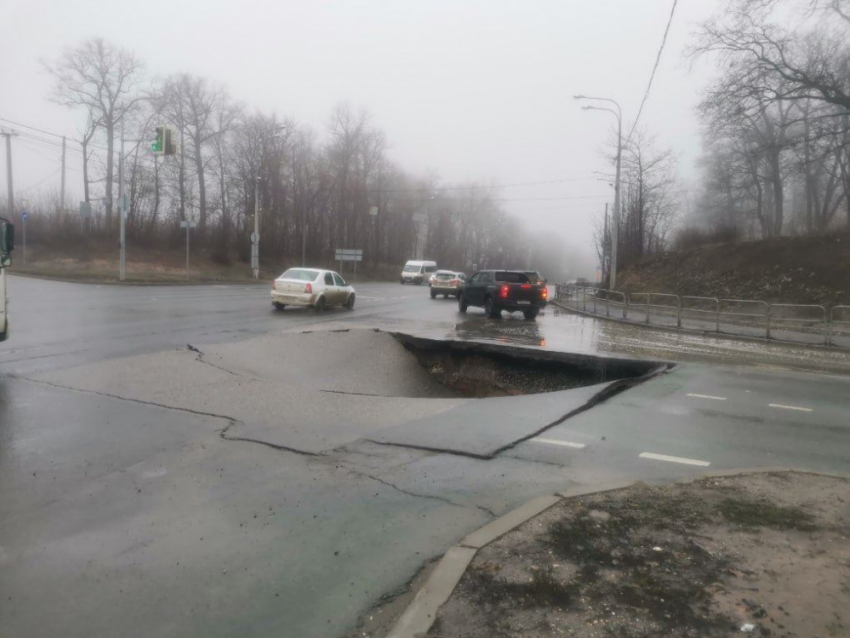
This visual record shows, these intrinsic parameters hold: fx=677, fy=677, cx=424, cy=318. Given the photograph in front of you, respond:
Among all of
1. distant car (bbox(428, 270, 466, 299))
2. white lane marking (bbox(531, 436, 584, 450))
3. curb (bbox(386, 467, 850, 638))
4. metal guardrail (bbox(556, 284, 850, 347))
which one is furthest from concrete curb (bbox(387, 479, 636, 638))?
distant car (bbox(428, 270, 466, 299))

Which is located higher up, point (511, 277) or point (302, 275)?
point (511, 277)

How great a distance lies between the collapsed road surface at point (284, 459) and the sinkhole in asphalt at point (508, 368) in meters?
0.07

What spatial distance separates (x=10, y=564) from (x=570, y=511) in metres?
3.51

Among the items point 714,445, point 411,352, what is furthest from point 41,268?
point 714,445

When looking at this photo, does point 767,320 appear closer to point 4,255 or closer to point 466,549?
point 466,549

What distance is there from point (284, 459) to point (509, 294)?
18.5m

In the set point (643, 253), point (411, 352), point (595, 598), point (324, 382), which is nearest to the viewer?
point (595, 598)

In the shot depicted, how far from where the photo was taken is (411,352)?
15.0m

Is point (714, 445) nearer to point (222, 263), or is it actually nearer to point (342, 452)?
point (342, 452)

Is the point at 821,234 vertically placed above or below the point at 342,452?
above

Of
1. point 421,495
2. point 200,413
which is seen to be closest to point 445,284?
point 200,413

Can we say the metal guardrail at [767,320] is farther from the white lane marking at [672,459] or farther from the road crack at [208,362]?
the road crack at [208,362]

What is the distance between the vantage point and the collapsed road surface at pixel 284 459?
3684mm

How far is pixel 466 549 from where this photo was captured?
4.07 m
